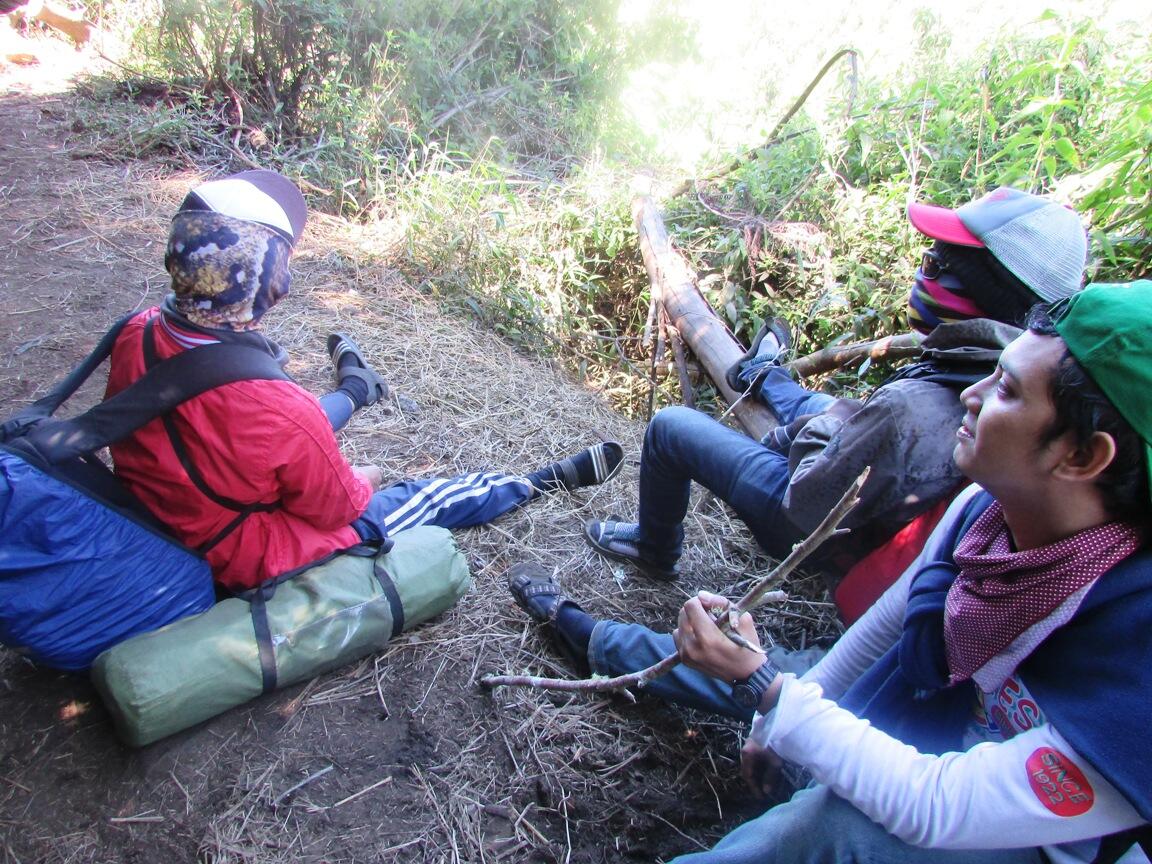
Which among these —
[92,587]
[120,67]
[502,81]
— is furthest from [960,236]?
[120,67]

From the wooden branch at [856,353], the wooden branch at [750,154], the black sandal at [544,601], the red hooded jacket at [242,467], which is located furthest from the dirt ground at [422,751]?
the wooden branch at [750,154]

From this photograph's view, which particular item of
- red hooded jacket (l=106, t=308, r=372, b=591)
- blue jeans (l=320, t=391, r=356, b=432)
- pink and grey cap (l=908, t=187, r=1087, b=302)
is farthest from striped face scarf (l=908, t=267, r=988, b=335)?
blue jeans (l=320, t=391, r=356, b=432)

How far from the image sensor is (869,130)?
Result: 4363mm

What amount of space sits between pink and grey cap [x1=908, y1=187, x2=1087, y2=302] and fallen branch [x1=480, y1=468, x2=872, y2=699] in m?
0.74

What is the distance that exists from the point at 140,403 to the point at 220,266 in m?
0.36

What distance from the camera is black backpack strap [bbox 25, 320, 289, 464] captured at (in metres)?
1.58

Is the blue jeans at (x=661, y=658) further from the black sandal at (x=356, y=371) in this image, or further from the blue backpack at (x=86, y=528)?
the black sandal at (x=356, y=371)

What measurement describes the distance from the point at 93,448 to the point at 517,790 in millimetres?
1325

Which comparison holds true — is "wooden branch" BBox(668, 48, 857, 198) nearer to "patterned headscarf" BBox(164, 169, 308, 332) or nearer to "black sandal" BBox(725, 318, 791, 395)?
"black sandal" BBox(725, 318, 791, 395)

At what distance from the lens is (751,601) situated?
1396 mm

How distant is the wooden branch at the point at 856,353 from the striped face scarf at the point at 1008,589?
186 cm

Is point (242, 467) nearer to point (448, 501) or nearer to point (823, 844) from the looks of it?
point (448, 501)

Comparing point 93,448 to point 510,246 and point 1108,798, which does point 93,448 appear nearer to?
point 1108,798

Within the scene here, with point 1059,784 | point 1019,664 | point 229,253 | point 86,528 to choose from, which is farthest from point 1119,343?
point 86,528
